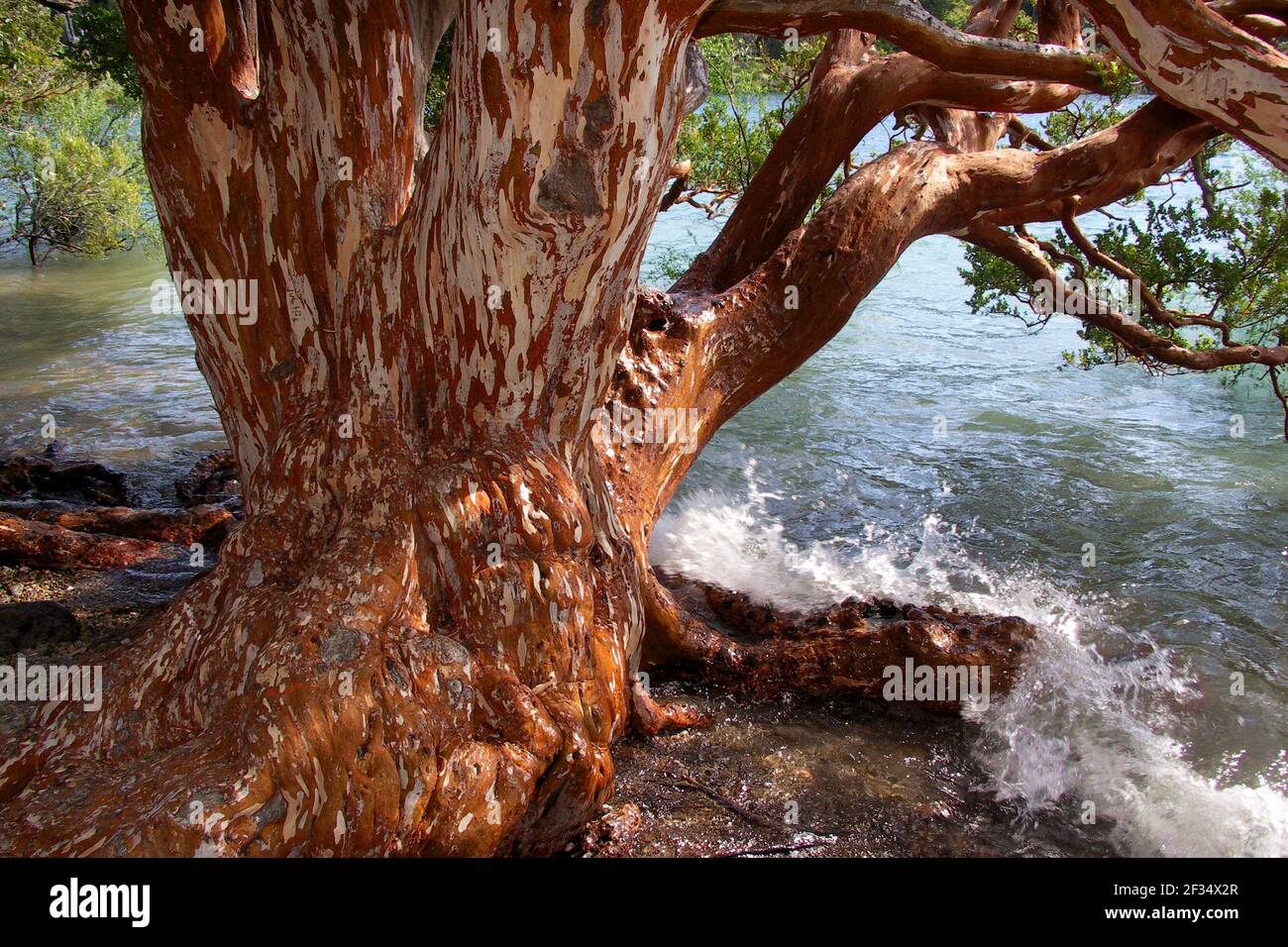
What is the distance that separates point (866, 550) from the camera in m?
6.96

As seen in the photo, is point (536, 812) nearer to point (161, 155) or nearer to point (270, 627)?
point (270, 627)

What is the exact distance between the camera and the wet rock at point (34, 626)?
12.9 feet

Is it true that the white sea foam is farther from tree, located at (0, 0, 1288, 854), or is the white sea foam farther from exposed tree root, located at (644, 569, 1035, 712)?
tree, located at (0, 0, 1288, 854)

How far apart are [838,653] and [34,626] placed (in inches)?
133

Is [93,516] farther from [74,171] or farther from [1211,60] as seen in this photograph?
[74,171]

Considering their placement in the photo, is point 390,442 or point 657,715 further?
point 657,715

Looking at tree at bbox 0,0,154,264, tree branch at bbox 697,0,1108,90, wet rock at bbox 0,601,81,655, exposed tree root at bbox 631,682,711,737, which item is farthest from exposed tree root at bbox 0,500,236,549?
tree at bbox 0,0,154,264

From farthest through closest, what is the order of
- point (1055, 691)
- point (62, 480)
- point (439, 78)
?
point (62, 480), point (439, 78), point (1055, 691)

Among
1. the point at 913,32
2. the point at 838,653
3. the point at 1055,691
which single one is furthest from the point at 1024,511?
the point at 913,32

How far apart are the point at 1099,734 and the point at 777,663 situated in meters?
1.41

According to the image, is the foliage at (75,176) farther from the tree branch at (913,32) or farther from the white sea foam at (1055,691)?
the tree branch at (913,32)

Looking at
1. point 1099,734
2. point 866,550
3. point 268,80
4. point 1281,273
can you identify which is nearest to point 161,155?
point 268,80

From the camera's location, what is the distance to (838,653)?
4340 mm

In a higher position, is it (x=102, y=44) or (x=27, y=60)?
(x=27, y=60)
